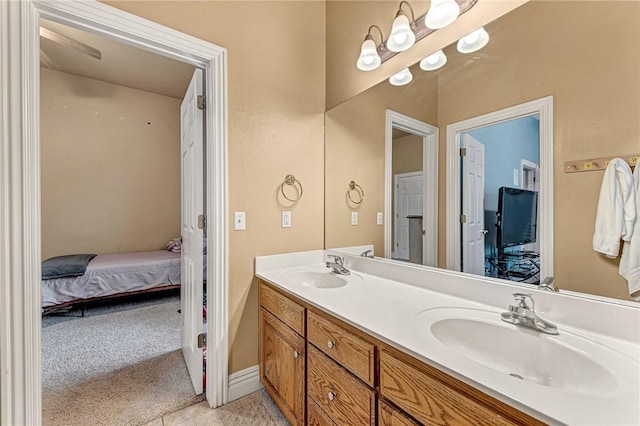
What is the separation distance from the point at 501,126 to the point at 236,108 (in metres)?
1.41

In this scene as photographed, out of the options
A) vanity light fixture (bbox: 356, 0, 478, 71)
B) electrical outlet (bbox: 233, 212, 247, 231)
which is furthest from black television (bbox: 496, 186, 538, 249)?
electrical outlet (bbox: 233, 212, 247, 231)

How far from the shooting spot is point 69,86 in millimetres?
3828

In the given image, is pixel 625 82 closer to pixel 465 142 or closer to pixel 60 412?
pixel 465 142

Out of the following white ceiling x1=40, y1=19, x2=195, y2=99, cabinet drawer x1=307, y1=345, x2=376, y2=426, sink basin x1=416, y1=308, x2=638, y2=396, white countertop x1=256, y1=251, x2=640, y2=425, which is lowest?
cabinet drawer x1=307, y1=345, x2=376, y2=426

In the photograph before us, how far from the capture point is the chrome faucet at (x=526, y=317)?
2.86 feet

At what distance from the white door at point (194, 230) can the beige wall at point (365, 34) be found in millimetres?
947

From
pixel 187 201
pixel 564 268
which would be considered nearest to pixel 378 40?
pixel 564 268

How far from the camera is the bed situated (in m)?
2.88

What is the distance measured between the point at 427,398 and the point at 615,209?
83 centimetres

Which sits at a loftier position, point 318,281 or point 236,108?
point 236,108

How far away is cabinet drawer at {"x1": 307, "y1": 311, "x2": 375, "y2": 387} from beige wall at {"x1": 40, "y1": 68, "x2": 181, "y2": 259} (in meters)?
4.18

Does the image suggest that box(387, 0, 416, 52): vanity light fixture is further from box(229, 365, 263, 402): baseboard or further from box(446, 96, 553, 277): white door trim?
box(229, 365, 263, 402): baseboard

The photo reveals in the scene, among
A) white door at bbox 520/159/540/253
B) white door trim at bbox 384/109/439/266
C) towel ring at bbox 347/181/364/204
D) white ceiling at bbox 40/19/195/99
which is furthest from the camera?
white ceiling at bbox 40/19/195/99

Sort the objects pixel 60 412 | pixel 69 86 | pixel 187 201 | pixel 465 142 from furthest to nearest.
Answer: pixel 69 86
pixel 187 201
pixel 60 412
pixel 465 142
